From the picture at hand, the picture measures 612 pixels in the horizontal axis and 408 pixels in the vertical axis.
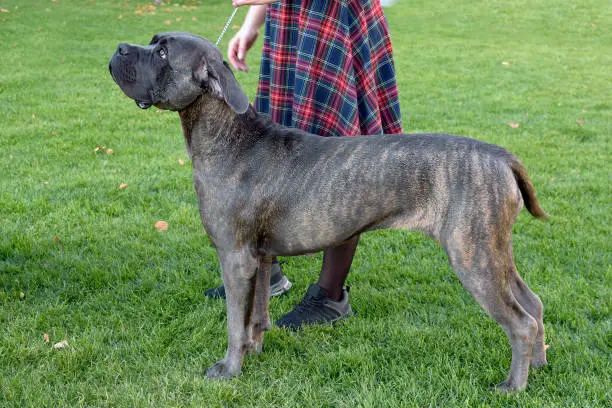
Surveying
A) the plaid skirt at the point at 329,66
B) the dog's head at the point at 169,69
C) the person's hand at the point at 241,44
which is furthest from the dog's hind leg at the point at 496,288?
the person's hand at the point at 241,44

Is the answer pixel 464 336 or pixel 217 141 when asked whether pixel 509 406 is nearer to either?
pixel 464 336

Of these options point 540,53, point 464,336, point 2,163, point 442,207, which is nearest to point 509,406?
point 464,336

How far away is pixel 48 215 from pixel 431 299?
10.5ft

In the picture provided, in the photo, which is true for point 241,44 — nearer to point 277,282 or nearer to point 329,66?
point 329,66

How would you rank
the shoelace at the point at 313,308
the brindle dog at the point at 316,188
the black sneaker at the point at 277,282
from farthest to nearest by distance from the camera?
the black sneaker at the point at 277,282
the shoelace at the point at 313,308
the brindle dog at the point at 316,188

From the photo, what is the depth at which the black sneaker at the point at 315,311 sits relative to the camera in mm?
3768

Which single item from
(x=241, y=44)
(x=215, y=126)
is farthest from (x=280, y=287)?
(x=241, y=44)

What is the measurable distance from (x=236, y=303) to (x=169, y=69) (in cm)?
118

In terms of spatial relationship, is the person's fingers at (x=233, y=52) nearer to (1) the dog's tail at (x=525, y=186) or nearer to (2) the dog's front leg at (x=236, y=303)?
(2) the dog's front leg at (x=236, y=303)

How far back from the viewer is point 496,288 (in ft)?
9.30

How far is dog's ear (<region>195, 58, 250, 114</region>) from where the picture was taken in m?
2.85

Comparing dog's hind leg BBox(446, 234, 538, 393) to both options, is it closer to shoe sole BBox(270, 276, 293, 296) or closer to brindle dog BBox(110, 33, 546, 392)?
brindle dog BBox(110, 33, 546, 392)

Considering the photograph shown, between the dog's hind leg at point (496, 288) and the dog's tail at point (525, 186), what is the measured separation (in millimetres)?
248

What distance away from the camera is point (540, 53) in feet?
47.1
